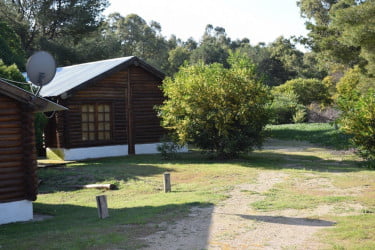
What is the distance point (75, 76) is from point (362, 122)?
13.3 meters

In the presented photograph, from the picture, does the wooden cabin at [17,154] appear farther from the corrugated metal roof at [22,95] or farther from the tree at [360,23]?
the tree at [360,23]

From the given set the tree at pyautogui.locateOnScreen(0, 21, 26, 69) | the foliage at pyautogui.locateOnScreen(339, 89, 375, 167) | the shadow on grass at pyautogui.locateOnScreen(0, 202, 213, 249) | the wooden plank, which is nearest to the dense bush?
the foliage at pyautogui.locateOnScreen(339, 89, 375, 167)

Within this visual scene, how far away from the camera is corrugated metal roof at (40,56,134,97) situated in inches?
798

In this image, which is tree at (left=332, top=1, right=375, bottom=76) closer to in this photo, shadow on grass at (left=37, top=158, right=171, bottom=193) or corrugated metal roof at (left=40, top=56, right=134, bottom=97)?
corrugated metal roof at (left=40, top=56, right=134, bottom=97)

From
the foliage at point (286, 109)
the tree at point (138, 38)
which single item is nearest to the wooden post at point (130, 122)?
the foliage at point (286, 109)

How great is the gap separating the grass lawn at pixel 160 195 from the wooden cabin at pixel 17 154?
603 mm

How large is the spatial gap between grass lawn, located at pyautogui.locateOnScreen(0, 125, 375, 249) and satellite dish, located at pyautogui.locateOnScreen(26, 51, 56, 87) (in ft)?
9.59

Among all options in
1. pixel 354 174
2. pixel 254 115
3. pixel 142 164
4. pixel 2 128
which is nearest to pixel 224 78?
pixel 254 115

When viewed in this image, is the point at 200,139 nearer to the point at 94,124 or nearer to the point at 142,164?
the point at 142,164

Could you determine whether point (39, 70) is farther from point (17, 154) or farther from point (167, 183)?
point (167, 183)

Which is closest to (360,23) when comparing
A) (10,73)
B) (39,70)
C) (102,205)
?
(10,73)

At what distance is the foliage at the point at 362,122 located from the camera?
1598 centimetres

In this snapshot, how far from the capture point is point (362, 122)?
16.1 meters

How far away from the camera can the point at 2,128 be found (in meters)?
10.3
